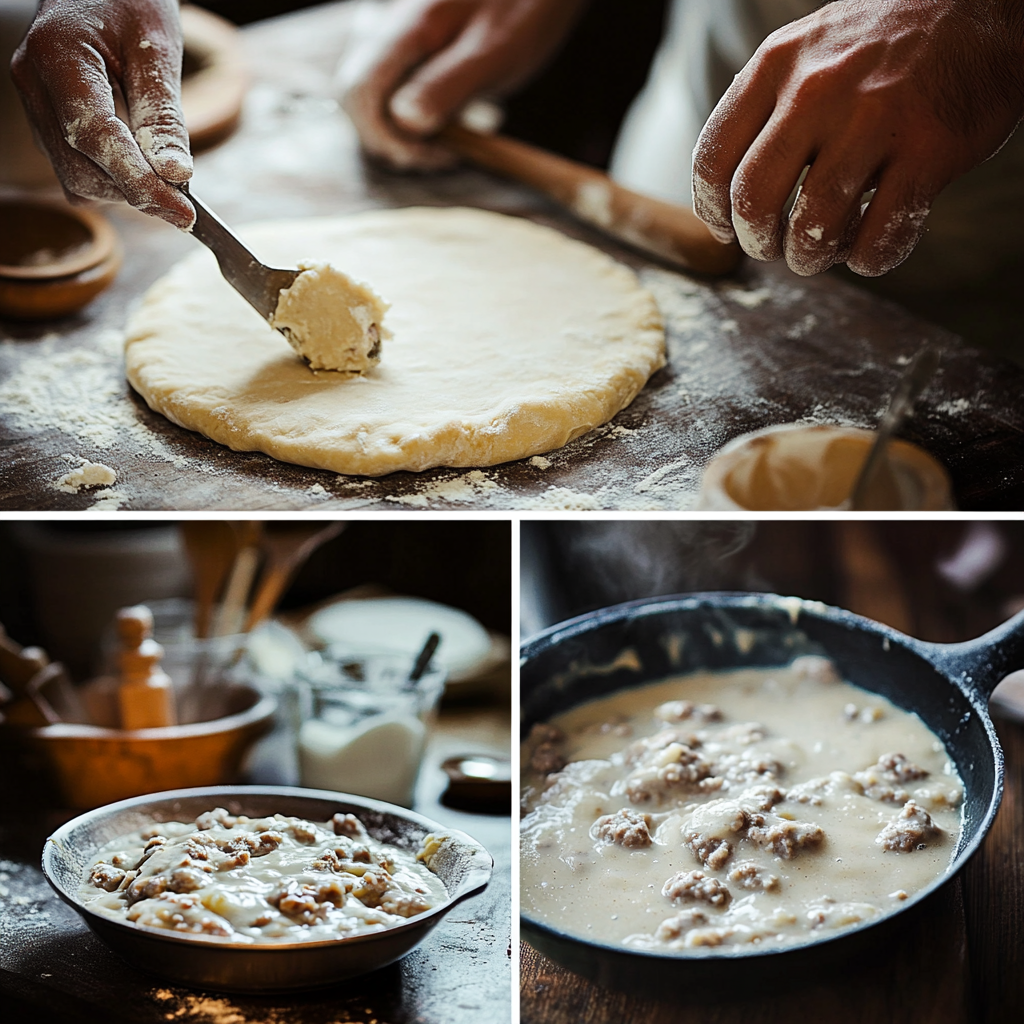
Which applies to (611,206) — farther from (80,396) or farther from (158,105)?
(80,396)

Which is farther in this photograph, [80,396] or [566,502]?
[80,396]

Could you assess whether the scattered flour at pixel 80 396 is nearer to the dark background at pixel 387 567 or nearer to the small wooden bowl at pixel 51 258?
the small wooden bowl at pixel 51 258

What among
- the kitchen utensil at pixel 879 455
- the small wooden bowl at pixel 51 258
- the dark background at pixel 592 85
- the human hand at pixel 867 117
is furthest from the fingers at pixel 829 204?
the dark background at pixel 592 85

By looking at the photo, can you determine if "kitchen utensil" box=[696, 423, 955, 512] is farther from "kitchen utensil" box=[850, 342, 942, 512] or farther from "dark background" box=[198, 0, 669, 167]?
"dark background" box=[198, 0, 669, 167]

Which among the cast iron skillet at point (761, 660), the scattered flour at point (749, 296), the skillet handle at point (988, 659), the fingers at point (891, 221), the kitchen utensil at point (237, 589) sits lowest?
the kitchen utensil at point (237, 589)

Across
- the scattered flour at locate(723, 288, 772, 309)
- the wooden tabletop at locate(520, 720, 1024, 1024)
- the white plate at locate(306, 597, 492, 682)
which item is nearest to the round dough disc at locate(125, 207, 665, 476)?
the scattered flour at locate(723, 288, 772, 309)

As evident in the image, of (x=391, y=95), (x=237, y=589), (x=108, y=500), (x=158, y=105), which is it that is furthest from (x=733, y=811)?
(x=391, y=95)
